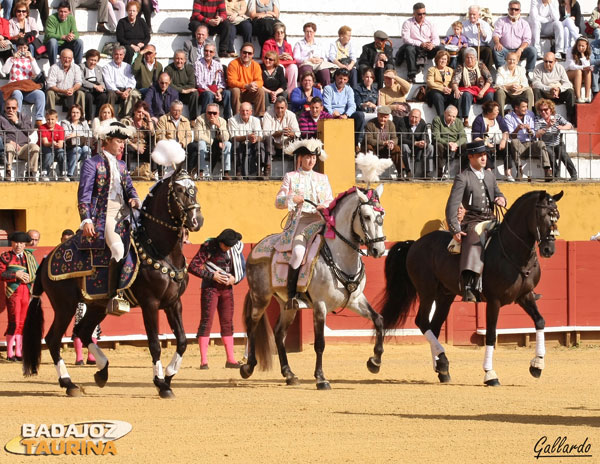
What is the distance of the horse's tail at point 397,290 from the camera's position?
1198 cm

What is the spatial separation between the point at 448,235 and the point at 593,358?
318 centimetres

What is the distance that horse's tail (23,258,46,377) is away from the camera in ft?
34.5

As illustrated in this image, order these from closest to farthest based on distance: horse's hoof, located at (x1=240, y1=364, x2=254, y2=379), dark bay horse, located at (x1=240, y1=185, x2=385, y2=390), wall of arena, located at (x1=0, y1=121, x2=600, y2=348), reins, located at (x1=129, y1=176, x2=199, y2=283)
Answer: reins, located at (x1=129, y1=176, x2=199, y2=283), dark bay horse, located at (x1=240, y1=185, x2=385, y2=390), horse's hoof, located at (x1=240, y1=364, x2=254, y2=379), wall of arena, located at (x1=0, y1=121, x2=600, y2=348)

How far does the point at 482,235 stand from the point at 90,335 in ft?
11.4

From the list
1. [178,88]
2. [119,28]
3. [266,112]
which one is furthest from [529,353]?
[119,28]

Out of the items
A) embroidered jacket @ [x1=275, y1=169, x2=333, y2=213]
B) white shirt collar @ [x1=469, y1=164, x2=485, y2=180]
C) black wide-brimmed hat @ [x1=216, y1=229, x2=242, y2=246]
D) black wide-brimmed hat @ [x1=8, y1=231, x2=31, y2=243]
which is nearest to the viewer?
embroidered jacket @ [x1=275, y1=169, x2=333, y2=213]

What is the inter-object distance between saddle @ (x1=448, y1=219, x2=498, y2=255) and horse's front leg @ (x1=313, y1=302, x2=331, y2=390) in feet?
4.31

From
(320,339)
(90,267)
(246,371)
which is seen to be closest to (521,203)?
(320,339)

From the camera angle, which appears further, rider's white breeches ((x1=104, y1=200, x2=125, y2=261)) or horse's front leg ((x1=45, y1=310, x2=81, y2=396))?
horse's front leg ((x1=45, y1=310, x2=81, y2=396))

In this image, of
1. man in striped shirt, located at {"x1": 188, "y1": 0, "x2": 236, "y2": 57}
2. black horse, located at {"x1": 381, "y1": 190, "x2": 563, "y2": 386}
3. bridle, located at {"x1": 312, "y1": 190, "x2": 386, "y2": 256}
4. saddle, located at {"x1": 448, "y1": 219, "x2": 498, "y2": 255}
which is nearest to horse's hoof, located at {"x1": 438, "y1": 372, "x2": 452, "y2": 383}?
black horse, located at {"x1": 381, "y1": 190, "x2": 563, "y2": 386}

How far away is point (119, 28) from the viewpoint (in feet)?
59.2

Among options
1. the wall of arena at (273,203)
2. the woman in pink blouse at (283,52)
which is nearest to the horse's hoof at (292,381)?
the wall of arena at (273,203)

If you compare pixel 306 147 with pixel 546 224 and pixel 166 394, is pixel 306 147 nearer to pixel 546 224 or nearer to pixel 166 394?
pixel 546 224

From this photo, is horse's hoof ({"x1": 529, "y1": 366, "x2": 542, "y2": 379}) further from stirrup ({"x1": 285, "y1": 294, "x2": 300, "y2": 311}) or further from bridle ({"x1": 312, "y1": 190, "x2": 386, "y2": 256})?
stirrup ({"x1": 285, "y1": 294, "x2": 300, "y2": 311})
